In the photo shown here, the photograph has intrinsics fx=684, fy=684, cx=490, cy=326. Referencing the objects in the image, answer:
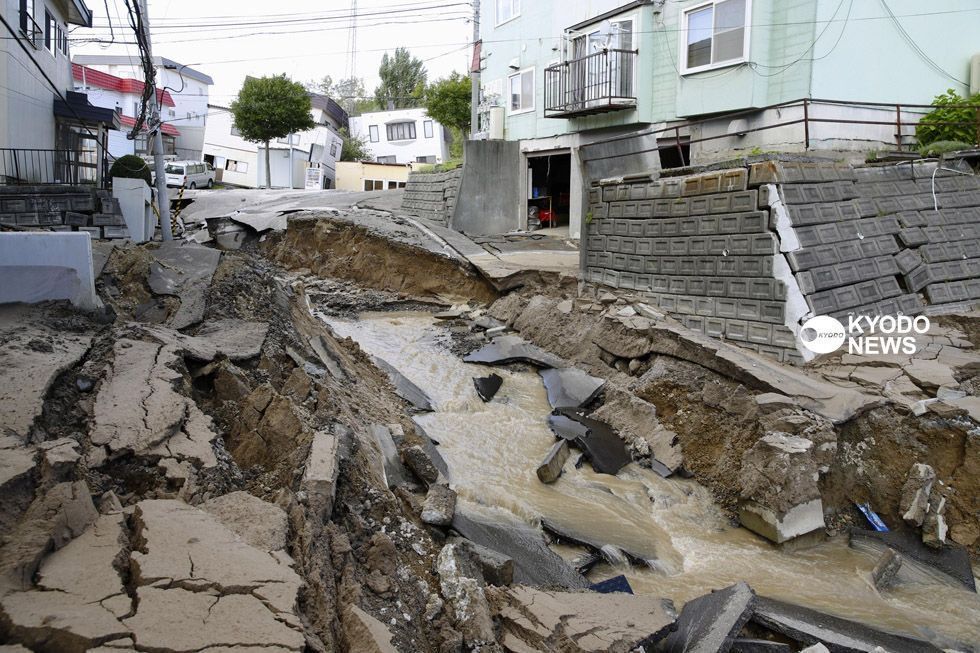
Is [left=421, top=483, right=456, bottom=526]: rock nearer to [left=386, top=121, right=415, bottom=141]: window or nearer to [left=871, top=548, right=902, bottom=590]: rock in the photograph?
[left=871, top=548, right=902, bottom=590]: rock

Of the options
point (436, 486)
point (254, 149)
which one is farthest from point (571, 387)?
point (254, 149)

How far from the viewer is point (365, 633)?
3150 millimetres

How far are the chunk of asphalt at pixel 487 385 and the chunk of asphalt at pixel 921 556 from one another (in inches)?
209

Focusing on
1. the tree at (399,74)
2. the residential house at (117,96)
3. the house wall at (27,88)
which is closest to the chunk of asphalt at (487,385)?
the house wall at (27,88)

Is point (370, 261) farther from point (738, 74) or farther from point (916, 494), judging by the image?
point (916, 494)

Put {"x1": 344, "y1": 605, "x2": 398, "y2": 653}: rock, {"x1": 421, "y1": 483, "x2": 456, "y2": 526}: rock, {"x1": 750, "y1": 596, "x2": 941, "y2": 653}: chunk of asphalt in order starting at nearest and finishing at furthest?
{"x1": 344, "y1": 605, "x2": 398, "y2": 653}: rock, {"x1": 750, "y1": 596, "x2": 941, "y2": 653}: chunk of asphalt, {"x1": 421, "y1": 483, "x2": 456, "y2": 526}: rock

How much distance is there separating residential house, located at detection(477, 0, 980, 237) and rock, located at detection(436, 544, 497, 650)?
28.4ft

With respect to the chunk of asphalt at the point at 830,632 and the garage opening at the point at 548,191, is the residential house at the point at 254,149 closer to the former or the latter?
the garage opening at the point at 548,191

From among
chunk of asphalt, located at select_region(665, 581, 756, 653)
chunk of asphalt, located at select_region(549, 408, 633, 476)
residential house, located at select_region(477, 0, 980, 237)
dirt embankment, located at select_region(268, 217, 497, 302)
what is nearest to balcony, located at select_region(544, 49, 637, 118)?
residential house, located at select_region(477, 0, 980, 237)

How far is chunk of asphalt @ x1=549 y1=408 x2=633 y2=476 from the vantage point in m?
8.59

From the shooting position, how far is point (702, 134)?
15.6m

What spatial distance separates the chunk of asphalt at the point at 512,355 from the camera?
1212cm

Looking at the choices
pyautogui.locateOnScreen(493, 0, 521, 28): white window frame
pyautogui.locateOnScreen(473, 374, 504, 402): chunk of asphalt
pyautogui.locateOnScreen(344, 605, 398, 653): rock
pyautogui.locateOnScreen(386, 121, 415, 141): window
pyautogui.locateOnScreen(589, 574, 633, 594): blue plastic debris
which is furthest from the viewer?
pyautogui.locateOnScreen(386, 121, 415, 141): window

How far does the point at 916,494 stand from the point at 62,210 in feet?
48.0
